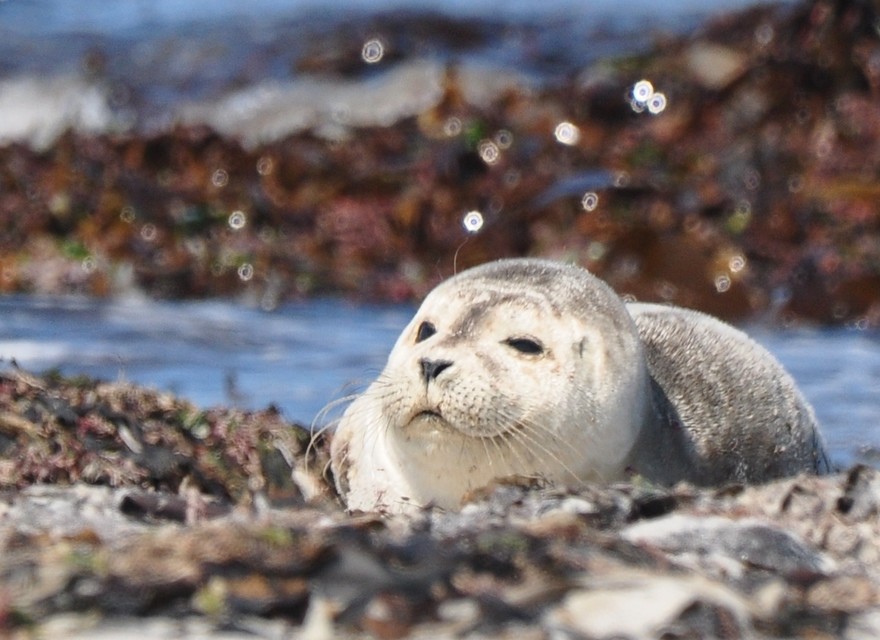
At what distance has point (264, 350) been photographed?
29.2ft

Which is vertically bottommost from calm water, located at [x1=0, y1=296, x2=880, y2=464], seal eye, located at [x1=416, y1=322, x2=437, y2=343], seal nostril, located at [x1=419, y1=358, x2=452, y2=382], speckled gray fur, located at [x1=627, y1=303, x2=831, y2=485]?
calm water, located at [x1=0, y1=296, x2=880, y2=464]

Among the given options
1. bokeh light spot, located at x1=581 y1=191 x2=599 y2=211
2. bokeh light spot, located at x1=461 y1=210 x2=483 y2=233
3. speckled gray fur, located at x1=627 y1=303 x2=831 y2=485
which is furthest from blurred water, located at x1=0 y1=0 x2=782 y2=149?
speckled gray fur, located at x1=627 y1=303 x2=831 y2=485

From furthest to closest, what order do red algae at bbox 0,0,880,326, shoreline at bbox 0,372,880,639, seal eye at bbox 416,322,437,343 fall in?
1. red algae at bbox 0,0,880,326
2. seal eye at bbox 416,322,437,343
3. shoreline at bbox 0,372,880,639

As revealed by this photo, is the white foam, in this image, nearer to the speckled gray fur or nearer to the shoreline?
the speckled gray fur

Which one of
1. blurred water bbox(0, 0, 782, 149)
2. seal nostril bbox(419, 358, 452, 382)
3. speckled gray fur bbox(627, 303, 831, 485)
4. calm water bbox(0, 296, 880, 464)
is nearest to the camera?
seal nostril bbox(419, 358, 452, 382)

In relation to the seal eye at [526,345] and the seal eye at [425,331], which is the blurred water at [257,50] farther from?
the seal eye at [526,345]

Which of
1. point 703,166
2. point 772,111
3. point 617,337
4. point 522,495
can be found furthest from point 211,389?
point 772,111

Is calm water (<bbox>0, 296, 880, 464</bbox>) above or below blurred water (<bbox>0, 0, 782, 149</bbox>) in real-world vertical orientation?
below

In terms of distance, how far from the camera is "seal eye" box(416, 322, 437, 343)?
4492 millimetres

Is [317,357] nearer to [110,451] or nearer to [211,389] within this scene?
[211,389]

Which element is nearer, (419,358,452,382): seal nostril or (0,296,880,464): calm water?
(419,358,452,382): seal nostril

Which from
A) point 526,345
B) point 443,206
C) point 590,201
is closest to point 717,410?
point 526,345

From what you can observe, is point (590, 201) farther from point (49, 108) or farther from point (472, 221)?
point (49, 108)

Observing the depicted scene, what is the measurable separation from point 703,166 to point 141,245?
3.93m
